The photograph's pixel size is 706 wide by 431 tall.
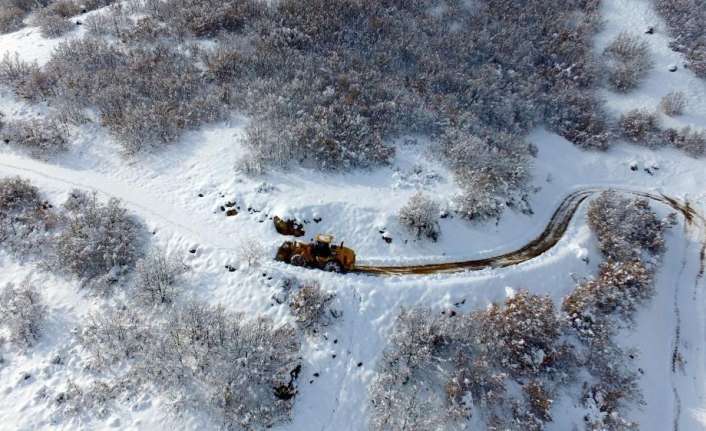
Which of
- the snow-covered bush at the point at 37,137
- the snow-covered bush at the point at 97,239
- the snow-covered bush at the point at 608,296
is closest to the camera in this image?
the snow-covered bush at the point at 97,239

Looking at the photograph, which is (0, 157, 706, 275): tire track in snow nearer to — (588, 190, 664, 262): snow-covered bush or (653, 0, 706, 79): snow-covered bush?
(588, 190, 664, 262): snow-covered bush

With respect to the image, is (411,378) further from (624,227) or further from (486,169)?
(624,227)

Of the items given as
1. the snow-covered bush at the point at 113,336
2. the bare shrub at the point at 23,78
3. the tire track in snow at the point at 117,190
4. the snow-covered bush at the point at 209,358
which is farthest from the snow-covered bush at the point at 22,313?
the bare shrub at the point at 23,78

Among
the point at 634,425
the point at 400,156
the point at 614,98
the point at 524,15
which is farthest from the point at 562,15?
the point at 634,425

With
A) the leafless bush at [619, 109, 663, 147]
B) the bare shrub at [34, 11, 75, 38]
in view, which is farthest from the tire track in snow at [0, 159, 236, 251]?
the leafless bush at [619, 109, 663, 147]

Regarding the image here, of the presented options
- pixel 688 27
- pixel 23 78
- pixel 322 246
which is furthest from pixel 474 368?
pixel 688 27

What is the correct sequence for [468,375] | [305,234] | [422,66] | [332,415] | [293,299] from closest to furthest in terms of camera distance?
[332,415] → [468,375] → [293,299] → [305,234] → [422,66]

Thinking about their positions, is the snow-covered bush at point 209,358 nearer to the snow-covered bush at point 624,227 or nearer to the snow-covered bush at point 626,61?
the snow-covered bush at point 624,227

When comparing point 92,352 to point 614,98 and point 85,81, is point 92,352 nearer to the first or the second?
point 85,81
